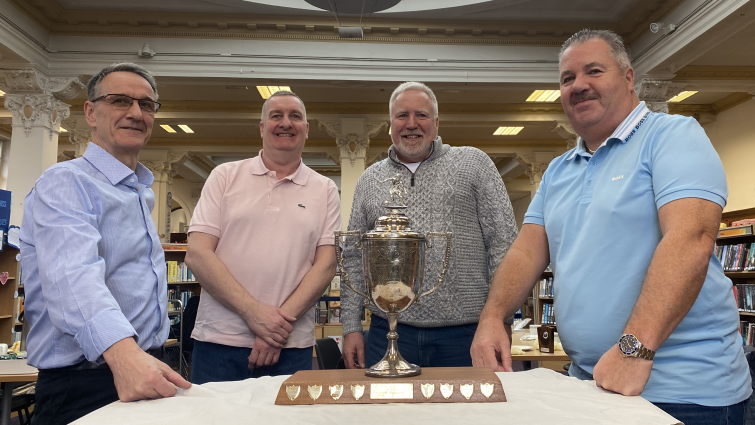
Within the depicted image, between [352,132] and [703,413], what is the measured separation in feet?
33.6

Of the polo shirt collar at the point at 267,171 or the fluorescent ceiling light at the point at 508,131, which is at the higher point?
the fluorescent ceiling light at the point at 508,131

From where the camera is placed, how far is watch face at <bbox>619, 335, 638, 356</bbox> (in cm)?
99

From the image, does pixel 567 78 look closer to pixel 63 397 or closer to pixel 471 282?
pixel 471 282

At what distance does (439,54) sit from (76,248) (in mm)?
7951

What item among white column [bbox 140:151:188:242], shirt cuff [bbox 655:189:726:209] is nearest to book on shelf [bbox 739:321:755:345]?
shirt cuff [bbox 655:189:726:209]

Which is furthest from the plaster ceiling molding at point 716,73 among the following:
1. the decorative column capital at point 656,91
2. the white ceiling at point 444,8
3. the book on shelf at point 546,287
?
the book on shelf at point 546,287

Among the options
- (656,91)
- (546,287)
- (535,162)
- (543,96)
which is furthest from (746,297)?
(535,162)

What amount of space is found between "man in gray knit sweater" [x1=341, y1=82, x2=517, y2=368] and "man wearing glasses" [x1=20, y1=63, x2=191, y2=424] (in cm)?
75

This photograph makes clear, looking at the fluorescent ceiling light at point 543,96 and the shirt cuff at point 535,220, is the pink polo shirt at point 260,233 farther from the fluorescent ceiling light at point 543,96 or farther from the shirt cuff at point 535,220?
the fluorescent ceiling light at point 543,96

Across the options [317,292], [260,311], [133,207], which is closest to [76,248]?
[133,207]

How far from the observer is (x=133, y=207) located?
1.43 metres

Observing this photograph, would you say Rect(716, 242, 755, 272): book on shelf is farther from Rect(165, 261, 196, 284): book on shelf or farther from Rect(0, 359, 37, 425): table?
Rect(165, 261, 196, 284): book on shelf

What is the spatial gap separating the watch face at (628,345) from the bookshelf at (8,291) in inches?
207

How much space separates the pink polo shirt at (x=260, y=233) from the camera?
1.87 metres
